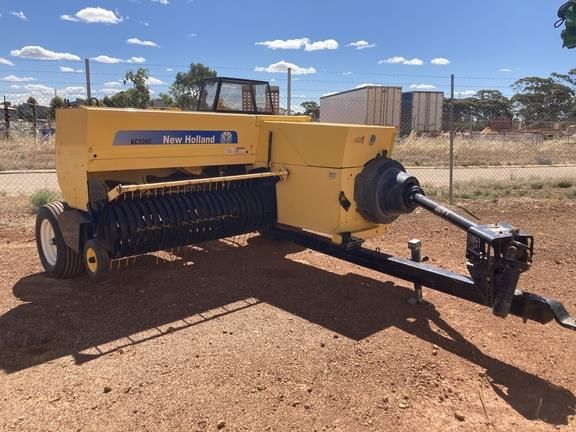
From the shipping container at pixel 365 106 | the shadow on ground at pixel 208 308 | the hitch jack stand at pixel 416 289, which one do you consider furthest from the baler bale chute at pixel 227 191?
the shipping container at pixel 365 106

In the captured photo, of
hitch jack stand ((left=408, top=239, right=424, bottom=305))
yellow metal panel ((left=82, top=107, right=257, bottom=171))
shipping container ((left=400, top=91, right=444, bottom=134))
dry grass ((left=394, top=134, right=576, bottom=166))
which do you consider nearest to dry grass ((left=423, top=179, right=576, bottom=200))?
hitch jack stand ((left=408, top=239, right=424, bottom=305))

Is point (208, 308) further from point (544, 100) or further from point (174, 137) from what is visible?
point (544, 100)

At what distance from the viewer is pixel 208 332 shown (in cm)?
422

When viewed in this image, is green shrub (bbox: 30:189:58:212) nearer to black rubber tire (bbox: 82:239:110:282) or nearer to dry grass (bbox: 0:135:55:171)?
black rubber tire (bbox: 82:239:110:282)

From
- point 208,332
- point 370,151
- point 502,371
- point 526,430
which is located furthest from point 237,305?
point 526,430

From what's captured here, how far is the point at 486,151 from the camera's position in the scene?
27.2m

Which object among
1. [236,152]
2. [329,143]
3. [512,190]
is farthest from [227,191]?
[512,190]

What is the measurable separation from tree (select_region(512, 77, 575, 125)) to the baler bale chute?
91.9 ft

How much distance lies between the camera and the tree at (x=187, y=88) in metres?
8.86

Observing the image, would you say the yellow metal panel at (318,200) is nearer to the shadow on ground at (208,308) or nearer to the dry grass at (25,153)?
the shadow on ground at (208,308)

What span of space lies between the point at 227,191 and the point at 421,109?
2892 cm

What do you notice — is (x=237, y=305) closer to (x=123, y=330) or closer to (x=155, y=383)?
(x=123, y=330)

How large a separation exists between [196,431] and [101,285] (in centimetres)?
261

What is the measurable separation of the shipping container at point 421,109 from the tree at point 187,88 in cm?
1226
